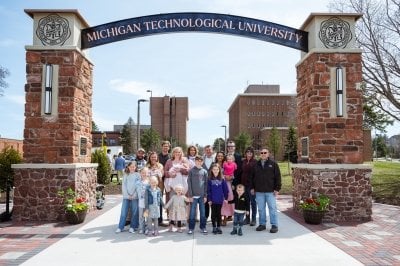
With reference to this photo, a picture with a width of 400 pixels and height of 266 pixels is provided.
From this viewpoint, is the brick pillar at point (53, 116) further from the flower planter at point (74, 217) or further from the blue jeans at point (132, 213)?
the blue jeans at point (132, 213)

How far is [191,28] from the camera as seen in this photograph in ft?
34.7

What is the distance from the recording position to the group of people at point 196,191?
819 centimetres

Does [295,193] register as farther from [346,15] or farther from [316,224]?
[346,15]

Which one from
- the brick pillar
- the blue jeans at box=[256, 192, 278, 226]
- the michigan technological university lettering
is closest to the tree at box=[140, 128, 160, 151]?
the michigan technological university lettering

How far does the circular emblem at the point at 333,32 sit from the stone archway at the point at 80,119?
24 mm

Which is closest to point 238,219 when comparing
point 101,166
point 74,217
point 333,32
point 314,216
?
point 314,216

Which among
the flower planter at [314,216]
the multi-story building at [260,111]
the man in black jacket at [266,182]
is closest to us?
the man in black jacket at [266,182]

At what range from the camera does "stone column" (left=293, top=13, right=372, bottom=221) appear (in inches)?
384

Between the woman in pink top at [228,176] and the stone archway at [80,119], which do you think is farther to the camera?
the stone archway at [80,119]

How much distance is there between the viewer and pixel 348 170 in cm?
980

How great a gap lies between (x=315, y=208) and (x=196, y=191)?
9.54 ft

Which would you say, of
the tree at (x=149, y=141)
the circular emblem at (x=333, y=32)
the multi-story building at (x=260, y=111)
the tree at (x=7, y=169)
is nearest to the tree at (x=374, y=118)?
the circular emblem at (x=333, y=32)

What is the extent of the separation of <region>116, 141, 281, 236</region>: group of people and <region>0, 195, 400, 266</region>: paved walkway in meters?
0.32

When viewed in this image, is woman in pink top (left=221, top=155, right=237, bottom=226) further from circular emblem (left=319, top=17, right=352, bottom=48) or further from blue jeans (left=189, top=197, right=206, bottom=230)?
circular emblem (left=319, top=17, right=352, bottom=48)
